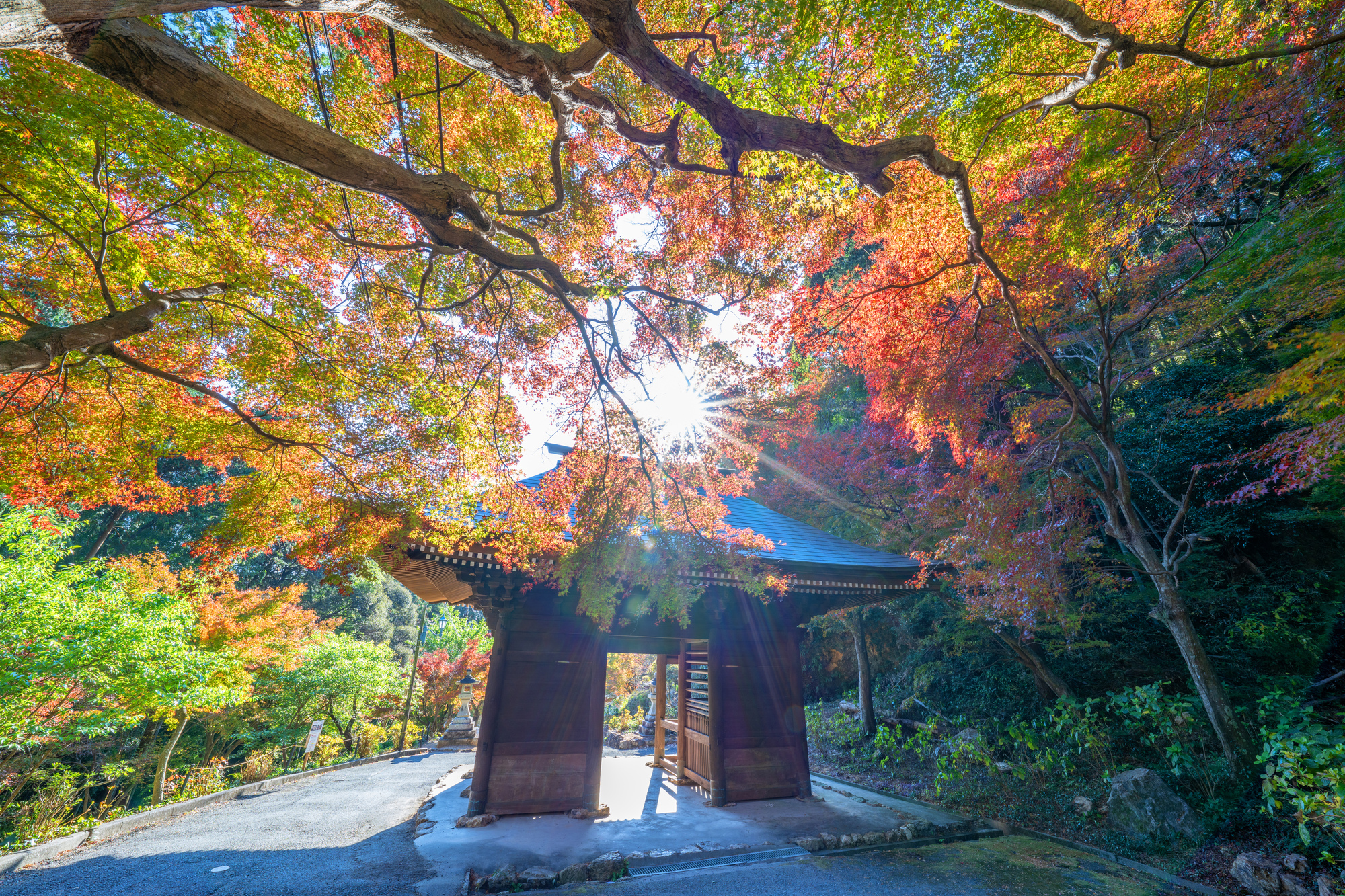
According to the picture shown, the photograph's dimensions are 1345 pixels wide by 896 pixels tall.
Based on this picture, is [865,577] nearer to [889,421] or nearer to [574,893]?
[889,421]

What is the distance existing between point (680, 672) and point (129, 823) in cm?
720

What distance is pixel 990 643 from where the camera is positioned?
8312 mm

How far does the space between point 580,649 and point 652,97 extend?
6.38m

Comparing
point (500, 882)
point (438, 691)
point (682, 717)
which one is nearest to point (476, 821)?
point (500, 882)

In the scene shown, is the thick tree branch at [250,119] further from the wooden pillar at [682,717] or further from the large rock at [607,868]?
the wooden pillar at [682,717]

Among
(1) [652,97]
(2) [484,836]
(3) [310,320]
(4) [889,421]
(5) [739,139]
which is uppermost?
(1) [652,97]

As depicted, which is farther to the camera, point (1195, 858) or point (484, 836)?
point (484, 836)

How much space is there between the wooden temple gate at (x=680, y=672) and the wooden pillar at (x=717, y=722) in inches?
0.6

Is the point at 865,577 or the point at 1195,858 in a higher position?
the point at 865,577

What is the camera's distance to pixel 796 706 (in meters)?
6.76

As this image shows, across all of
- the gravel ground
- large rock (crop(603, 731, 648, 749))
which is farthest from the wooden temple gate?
large rock (crop(603, 731, 648, 749))

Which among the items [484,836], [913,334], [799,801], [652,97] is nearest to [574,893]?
[484,836]

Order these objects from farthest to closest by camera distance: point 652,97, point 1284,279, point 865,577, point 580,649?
point 865,577 < point 580,649 < point 652,97 < point 1284,279

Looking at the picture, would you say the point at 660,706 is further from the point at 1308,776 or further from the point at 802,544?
the point at 1308,776
